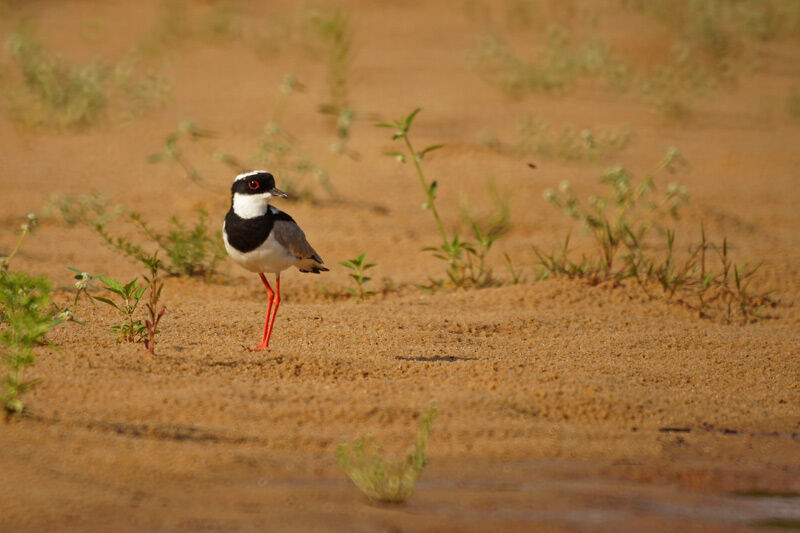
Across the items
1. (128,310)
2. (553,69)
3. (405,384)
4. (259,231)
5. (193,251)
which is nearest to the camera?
(405,384)

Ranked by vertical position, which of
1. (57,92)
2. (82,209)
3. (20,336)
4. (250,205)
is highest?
(57,92)

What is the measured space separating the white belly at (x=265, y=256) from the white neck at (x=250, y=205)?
0.44ft

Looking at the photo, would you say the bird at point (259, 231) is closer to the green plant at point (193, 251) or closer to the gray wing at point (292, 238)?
the gray wing at point (292, 238)

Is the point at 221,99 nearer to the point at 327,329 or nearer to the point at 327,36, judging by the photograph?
the point at 327,36

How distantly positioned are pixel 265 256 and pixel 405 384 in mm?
967

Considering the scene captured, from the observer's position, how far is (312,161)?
353 inches

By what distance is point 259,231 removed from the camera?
463 centimetres

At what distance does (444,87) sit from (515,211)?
209 inches

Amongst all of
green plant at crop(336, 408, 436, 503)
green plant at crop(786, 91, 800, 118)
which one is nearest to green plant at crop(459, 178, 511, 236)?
green plant at crop(336, 408, 436, 503)

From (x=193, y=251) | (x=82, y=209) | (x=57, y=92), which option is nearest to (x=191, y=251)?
(x=193, y=251)

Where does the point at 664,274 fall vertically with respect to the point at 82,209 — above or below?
below

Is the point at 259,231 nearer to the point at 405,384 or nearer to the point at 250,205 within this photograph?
the point at 250,205

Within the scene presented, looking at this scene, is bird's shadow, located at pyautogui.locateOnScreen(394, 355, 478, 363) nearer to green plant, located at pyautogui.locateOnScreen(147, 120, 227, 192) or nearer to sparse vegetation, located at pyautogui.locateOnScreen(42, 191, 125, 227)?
sparse vegetation, located at pyautogui.locateOnScreen(42, 191, 125, 227)

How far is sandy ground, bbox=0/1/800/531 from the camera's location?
3.19 meters
